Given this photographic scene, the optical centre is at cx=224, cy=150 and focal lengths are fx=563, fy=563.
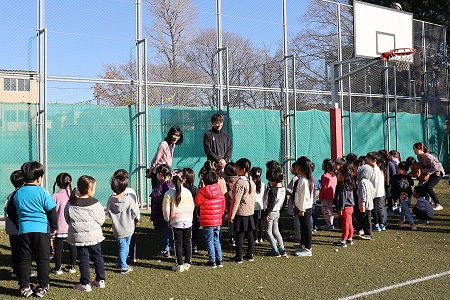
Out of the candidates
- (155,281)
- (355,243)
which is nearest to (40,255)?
(155,281)

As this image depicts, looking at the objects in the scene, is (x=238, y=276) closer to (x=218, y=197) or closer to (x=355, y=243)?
(x=218, y=197)

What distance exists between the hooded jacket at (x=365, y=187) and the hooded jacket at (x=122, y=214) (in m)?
4.18

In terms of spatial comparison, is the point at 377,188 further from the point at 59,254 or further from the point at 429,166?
the point at 59,254

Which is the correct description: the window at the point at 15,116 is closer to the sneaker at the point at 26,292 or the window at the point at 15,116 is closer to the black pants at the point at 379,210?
the sneaker at the point at 26,292

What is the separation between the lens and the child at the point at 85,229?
6609 millimetres

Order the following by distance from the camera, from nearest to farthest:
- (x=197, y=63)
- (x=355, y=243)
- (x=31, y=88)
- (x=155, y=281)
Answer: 1. (x=155, y=281)
2. (x=355, y=243)
3. (x=31, y=88)
4. (x=197, y=63)

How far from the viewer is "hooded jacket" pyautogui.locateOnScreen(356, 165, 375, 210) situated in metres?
9.73

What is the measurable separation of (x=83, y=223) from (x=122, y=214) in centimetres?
79

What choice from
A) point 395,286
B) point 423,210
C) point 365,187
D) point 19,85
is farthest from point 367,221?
point 19,85

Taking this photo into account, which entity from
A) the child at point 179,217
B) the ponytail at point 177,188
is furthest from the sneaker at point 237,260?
the ponytail at point 177,188

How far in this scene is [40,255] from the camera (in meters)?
6.37

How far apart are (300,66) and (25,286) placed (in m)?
12.7

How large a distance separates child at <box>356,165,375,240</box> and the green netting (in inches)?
175

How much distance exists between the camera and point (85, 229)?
6660 mm
